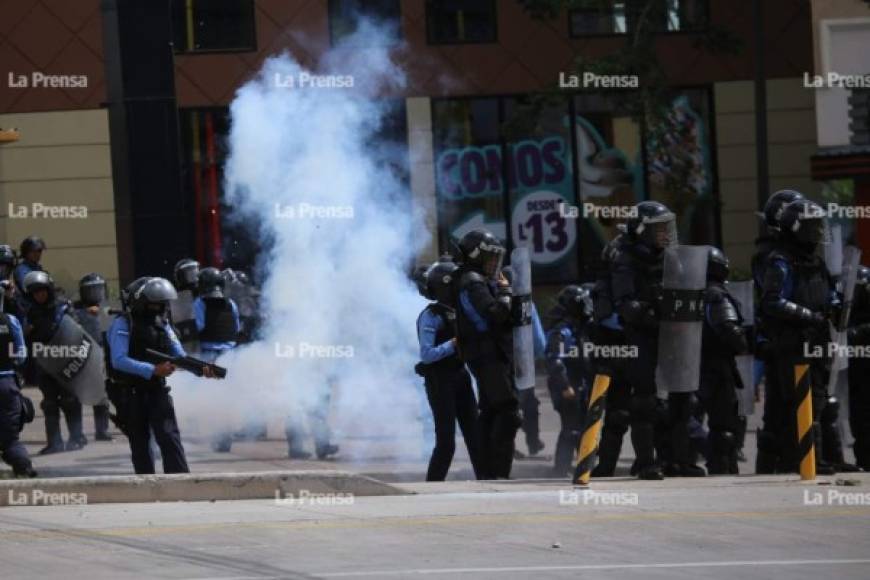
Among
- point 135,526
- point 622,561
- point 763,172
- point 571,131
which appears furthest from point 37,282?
point 571,131

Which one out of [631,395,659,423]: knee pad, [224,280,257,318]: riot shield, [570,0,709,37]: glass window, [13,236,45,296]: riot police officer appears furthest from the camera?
[570,0,709,37]: glass window

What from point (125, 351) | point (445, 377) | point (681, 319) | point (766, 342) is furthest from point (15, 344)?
point (766, 342)

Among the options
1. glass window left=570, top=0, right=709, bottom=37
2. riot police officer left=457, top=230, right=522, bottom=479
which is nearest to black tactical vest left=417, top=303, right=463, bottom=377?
riot police officer left=457, top=230, right=522, bottom=479

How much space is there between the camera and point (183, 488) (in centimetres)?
1163

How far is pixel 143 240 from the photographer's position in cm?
1320

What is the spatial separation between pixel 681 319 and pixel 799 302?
0.85 metres

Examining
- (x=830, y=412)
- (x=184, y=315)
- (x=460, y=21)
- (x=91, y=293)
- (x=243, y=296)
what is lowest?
(x=830, y=412)

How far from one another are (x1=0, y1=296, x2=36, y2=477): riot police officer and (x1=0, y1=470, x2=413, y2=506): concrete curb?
1.44 metres

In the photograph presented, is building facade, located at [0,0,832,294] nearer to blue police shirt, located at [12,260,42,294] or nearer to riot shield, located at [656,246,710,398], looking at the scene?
blue police shirt, located at [12,260,42,294]

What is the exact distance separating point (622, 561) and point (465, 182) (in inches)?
A: 754

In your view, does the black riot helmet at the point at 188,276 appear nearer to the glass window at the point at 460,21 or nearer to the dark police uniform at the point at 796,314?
the dark police uniform at the point at 796,314

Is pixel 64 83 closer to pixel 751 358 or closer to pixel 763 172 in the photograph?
pixel 763 172

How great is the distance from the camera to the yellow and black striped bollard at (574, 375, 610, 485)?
11.7 metres

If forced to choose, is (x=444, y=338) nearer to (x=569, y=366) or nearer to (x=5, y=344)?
(x=5, y=344)
